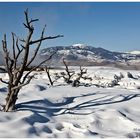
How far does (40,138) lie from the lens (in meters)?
7.25

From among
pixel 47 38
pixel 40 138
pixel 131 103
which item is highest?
pixel 47 38

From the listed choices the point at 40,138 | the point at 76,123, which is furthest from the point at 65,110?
the point at 40,138

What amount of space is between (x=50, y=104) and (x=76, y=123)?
9.02 feet

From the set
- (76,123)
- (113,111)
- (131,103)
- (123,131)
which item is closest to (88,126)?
(76,123)

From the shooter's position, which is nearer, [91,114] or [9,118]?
[9,118]

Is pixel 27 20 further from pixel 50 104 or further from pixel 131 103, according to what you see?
pixel 131 103

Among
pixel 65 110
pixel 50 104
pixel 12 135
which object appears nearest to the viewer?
pixel 12 135

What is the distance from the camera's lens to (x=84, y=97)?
12.9 m

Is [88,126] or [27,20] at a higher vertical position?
[27,20]

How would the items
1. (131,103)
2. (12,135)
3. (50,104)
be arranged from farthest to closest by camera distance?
(131,103)
(50,104)
(12,135)

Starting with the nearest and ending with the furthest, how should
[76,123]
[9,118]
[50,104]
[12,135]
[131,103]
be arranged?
[12,135], [9,118], [76,123], [50,104], [131,103]

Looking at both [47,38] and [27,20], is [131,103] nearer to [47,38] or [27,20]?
[47,38]

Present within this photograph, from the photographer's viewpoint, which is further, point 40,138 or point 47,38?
point 47,38

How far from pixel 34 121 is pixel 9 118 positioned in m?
0.59
